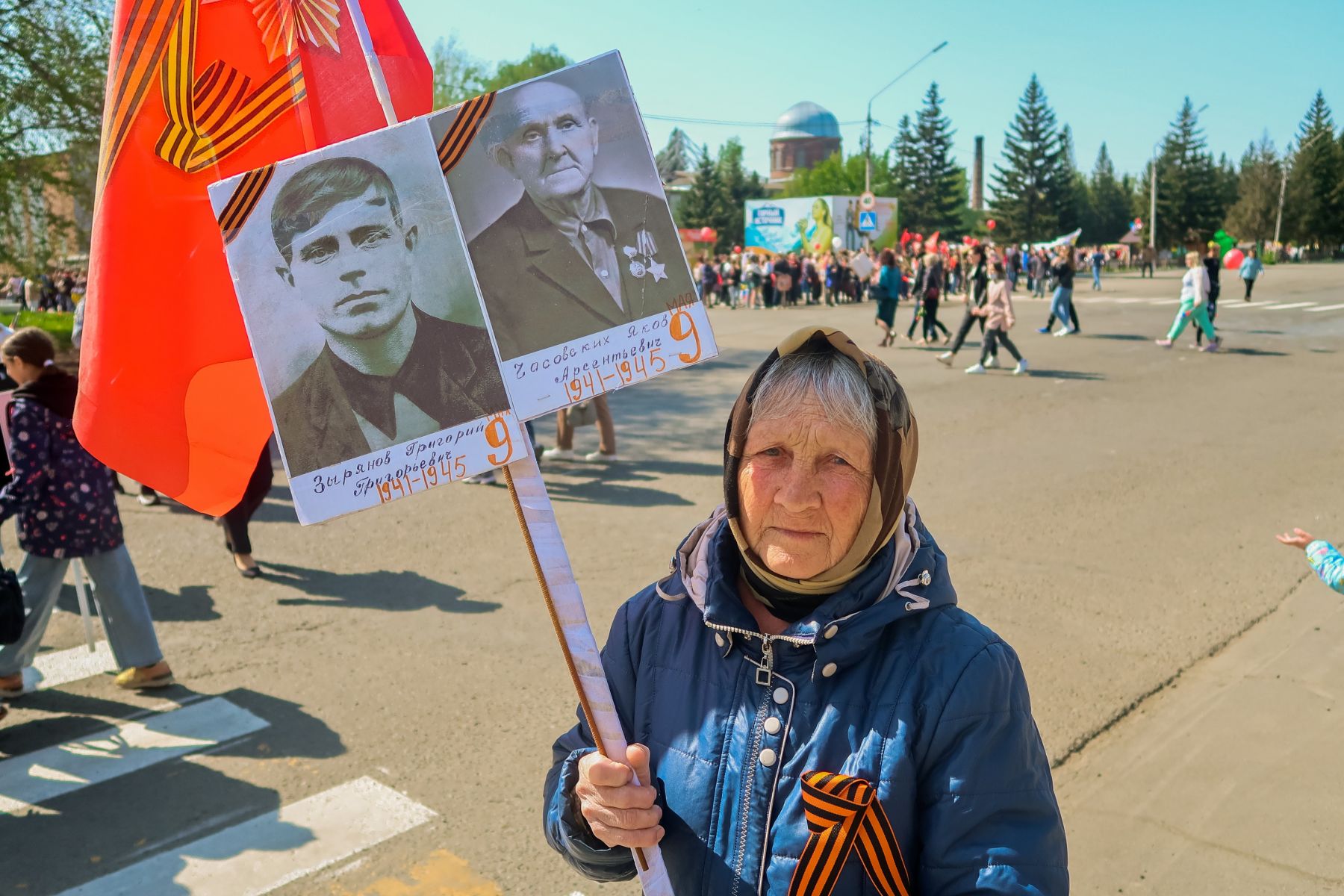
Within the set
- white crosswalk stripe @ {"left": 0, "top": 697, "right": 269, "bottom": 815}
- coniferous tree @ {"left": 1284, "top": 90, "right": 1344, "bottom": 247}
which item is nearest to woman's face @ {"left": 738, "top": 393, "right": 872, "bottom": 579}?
white crosswalk stripe @ {"left": 0, "top": 697, "right": 269, "bottom": 815}

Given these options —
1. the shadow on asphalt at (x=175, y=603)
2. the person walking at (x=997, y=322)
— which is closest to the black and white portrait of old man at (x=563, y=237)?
the shadow on asphalt at (x=175, y=603)

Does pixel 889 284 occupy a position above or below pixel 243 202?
below

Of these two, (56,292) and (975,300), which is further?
(56,292)

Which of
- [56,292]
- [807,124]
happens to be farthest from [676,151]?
[56,292]

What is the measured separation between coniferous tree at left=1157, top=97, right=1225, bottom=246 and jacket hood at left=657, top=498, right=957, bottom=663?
92.7 meters

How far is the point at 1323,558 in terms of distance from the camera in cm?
388

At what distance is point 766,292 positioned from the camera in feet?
104

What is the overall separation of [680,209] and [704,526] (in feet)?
248

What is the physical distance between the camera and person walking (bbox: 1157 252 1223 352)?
16094 millimetres

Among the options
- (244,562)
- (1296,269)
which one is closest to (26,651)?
(244,562)

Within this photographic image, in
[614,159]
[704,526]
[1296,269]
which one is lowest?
[1296,269]

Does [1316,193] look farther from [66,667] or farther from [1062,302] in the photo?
[66,667]

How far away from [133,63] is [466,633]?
14.2ft

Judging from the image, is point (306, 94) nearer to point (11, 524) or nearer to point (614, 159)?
point (614, 159)
